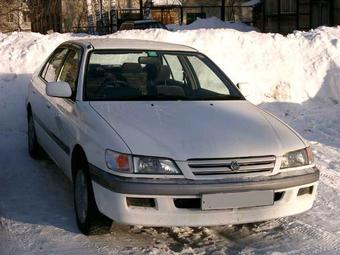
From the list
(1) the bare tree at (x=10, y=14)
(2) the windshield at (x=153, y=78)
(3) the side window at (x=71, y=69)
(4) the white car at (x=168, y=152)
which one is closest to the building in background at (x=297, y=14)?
(1) the bare tree at (x=10, y=14)

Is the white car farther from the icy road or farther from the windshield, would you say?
the icy road

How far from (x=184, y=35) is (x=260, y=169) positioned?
6608 mm

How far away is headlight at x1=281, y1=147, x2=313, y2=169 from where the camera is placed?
4289 mm

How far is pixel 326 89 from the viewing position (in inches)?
412

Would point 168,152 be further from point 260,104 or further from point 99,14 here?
point 99,14

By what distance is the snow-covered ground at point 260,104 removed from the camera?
4387mm

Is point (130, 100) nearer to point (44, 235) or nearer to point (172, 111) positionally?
point (172, 111)

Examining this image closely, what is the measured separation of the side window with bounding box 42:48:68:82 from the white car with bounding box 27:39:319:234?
0.66 m

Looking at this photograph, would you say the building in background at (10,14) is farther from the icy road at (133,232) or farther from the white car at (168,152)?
the white car at (168,152)

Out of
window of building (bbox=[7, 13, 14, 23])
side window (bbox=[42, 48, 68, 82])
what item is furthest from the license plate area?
window of building (bbox=[7, 13, 14, 23])

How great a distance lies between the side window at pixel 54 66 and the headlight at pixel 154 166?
2283 millimetres

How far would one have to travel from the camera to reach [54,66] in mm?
6285

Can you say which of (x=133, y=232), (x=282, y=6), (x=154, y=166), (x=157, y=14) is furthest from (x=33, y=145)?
(x=157, y=14)

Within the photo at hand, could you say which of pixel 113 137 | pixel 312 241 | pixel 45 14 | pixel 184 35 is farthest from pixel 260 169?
pixel 45 14
